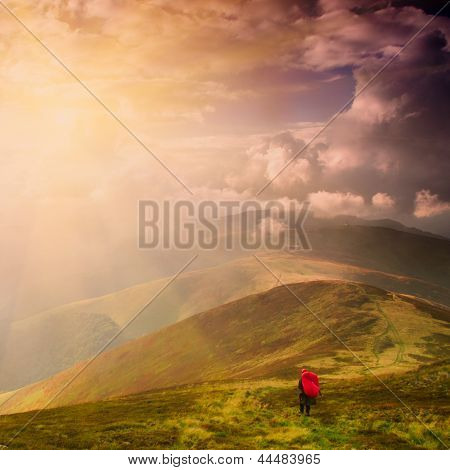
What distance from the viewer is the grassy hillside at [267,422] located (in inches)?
1154

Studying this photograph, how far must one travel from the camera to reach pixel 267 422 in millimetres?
32656

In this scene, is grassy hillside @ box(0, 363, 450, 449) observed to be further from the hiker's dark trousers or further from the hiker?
the hiker

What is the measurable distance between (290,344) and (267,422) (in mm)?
93009

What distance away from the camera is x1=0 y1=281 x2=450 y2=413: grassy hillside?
81062 mm

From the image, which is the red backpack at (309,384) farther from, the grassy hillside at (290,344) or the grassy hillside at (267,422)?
the grassy hillside at (290,344)

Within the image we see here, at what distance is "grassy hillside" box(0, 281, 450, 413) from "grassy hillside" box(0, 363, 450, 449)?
60.7 feet

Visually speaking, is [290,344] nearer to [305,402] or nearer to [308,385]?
[305,402]

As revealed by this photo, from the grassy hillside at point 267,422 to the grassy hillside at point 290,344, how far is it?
1852cm
